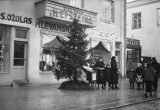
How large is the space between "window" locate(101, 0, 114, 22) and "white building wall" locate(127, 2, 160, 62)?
10.4m

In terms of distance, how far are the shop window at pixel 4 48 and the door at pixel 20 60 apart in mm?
565

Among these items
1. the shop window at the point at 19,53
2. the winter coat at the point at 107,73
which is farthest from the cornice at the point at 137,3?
the shop window at the point at 19,53

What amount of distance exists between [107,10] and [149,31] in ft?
36.8

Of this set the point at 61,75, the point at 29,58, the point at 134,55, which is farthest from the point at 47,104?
the point at 134,55

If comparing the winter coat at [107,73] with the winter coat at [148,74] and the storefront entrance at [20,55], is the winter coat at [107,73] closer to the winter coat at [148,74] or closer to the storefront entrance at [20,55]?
the winter coat at [148,74]

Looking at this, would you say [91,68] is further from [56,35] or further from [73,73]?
[56,35]

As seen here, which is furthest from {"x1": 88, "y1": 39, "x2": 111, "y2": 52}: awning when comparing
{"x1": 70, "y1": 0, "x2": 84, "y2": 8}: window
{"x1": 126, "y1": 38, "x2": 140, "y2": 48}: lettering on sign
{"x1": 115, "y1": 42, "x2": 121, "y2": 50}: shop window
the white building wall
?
the white building wall

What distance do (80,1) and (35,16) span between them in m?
4.94

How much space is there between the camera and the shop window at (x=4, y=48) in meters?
16.5

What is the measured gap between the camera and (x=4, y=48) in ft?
54.4

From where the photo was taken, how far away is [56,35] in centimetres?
1911

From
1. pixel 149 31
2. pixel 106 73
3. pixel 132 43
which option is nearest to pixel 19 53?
pixel 106 73

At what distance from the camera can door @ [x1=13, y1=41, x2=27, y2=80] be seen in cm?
1702

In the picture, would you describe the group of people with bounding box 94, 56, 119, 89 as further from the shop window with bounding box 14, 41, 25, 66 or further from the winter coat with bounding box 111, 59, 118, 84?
the shop window with bounding box 14, 41, 25, 66
